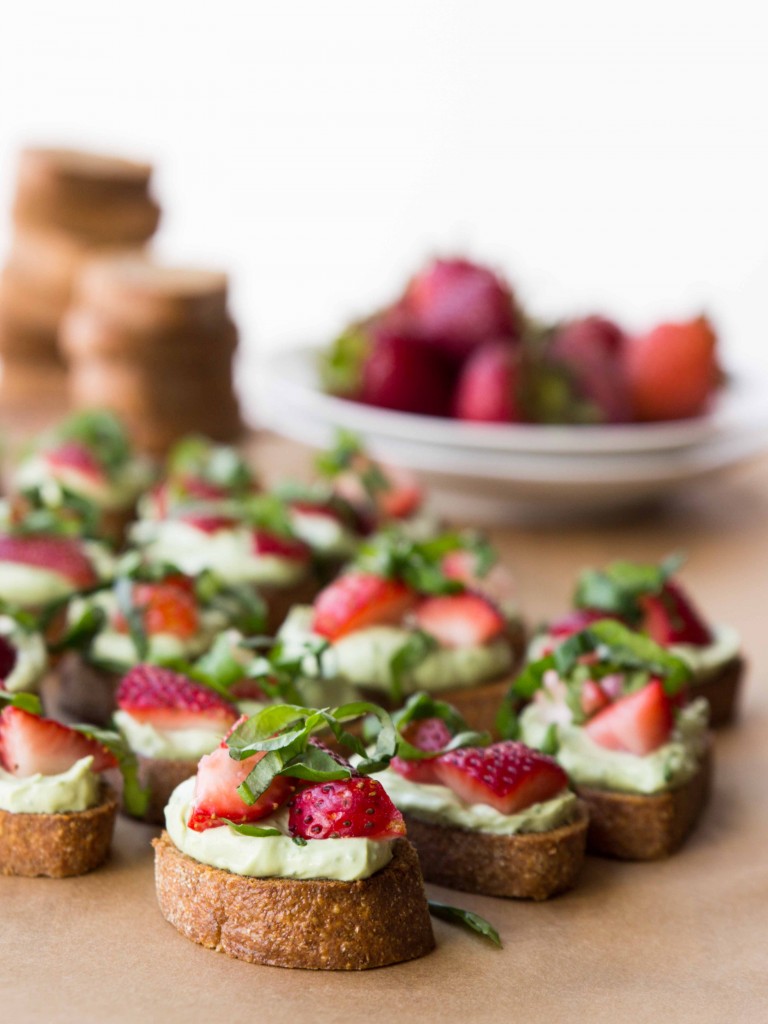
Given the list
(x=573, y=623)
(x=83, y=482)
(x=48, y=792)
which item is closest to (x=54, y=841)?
(x=48, y=792)

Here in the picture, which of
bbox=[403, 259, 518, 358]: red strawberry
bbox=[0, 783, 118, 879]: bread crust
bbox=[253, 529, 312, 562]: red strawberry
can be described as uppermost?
bbox=[403, 259, 518, 358]: red strawberry

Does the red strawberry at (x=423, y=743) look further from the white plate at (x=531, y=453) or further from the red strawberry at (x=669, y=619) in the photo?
the white plate at (x=531, y=453)

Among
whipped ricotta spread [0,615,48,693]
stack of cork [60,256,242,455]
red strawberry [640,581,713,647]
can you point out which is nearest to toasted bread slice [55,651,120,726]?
whipped ricotta spread [0,615,48,693]

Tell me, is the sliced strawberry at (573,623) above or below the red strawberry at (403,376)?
below

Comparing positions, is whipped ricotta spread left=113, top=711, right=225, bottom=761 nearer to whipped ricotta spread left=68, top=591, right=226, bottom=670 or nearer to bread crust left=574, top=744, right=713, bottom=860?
whipped ricotta spread left=68, top=591, right=226, bottom=670

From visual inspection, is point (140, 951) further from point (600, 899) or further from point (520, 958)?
point (600, 899)

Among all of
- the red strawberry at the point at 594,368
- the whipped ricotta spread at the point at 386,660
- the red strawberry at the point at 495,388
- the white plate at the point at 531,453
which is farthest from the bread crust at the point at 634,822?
the red strawberry at the point at 594,368

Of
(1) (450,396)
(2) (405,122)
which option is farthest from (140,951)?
(2) (405,122)
